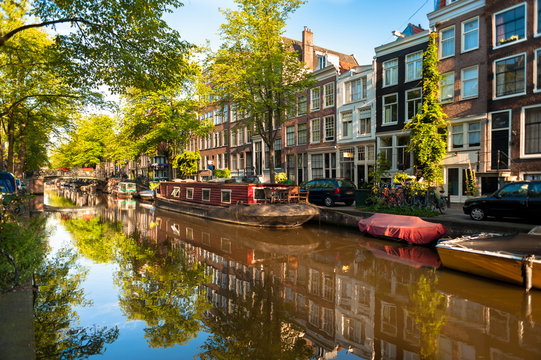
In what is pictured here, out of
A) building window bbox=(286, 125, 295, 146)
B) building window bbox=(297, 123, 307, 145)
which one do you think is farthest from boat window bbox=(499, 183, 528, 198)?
building window bbox=(286, 125, 295, 146)

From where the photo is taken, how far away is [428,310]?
256 inches

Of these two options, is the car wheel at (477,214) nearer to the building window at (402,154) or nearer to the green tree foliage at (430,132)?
the green tree foliage at (430,132)

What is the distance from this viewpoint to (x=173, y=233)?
15.9 m

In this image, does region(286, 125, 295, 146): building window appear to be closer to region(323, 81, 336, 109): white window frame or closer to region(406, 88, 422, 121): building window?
region(323, 81, 336, 109): white window frame

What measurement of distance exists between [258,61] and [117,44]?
12.4m

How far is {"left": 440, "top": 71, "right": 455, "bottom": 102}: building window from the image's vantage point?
20.9 metres

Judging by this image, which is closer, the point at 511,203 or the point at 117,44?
the point at 117,44

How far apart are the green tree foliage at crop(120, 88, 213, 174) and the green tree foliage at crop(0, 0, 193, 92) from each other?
2347 centimetres

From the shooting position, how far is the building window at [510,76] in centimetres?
1797

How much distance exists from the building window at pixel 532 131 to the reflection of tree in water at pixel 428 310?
1318 centimetres

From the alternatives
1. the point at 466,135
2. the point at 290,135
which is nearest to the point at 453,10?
the point at 466,135

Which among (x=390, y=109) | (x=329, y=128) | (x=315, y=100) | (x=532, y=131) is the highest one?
(x=315, y=100)

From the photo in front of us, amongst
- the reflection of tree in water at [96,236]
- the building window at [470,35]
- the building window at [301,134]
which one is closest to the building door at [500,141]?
the building window at [470,35]

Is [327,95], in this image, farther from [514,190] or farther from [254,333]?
Result: [254,333]
